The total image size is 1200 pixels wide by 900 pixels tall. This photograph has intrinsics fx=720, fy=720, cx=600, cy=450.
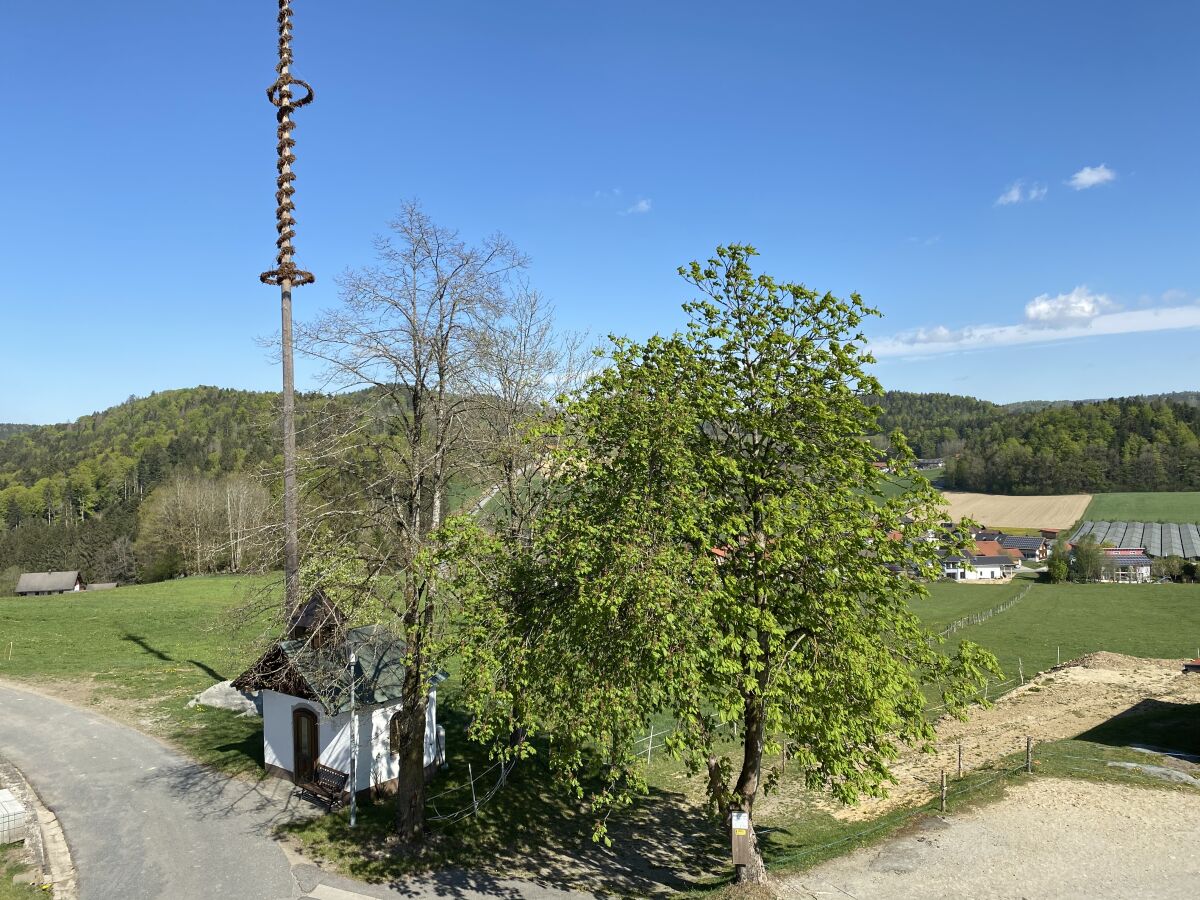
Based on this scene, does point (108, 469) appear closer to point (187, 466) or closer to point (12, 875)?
point (187, 466)

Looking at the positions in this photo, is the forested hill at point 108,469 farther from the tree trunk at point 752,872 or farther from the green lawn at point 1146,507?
the green lawn at point 1146,507

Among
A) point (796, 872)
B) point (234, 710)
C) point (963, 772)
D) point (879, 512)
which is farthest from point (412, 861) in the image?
point (963, 772)

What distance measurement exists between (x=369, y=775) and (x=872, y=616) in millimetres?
12896

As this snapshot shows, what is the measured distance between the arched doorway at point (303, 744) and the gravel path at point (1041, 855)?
11896 mm

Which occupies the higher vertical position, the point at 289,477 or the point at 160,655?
the point at 289,477

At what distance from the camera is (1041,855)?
14.4 m

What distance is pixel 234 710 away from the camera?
25031mm

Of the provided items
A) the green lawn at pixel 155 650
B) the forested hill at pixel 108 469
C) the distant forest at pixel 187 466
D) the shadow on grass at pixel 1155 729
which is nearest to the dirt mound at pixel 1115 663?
the shadow on grass at pixel 1155 729

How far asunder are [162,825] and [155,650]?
875 inches

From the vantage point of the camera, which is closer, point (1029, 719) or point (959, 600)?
point (1029, 719)

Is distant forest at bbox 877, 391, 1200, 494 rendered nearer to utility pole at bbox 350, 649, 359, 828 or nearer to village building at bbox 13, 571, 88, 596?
village building at bbox 13, 571, 88, 596

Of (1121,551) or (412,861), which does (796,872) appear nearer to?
(412,861)

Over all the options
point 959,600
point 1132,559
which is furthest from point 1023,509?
point 959,600

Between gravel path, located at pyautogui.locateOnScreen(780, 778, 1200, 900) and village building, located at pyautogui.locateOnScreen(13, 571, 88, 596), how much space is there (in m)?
83.3
